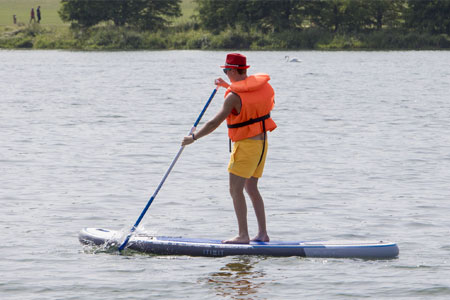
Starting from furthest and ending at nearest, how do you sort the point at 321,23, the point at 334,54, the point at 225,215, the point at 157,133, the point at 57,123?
1. the point at 321,23
2. the point at 334,54
3. the point at 57,123
4. the point at 157,133
5. the point at 225,215

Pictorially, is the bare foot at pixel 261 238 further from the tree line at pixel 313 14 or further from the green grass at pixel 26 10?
the green grass at pixel 26 10

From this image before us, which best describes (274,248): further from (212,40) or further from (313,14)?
(313,14)

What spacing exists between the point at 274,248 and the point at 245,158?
111 centimetres

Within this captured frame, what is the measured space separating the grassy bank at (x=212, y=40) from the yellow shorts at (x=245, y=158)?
217 feet

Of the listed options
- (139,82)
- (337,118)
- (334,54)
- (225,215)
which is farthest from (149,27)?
(225,215)

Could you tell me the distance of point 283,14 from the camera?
80.8 meters

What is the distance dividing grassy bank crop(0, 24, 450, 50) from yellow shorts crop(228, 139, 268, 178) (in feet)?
217

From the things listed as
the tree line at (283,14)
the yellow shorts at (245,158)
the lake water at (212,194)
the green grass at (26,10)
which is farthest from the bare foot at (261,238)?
the green grass at (26,10)

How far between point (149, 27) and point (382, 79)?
151 ft

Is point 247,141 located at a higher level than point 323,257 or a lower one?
higher

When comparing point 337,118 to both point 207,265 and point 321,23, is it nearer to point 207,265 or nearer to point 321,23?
point 207,265

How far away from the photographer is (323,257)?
9.02m

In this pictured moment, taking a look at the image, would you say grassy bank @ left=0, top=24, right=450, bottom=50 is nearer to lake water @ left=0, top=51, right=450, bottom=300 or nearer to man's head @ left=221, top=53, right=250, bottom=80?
lake water @ left=0, top=51, right=450, bottom=300

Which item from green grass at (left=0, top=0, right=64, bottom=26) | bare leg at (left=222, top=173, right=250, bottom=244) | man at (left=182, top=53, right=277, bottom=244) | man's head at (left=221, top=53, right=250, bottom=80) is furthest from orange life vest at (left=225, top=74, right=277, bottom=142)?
green grass at (left=0, top=0, right=64, bottom=26)
